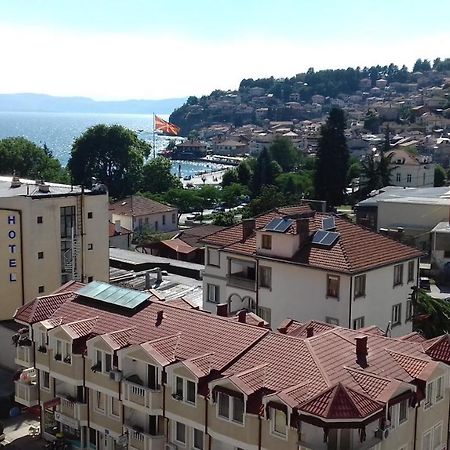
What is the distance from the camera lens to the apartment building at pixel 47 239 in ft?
128

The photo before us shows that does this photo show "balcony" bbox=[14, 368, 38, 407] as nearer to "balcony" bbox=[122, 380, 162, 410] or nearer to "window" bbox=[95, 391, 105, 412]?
"window" bbox=[95, 391, 105, 412]

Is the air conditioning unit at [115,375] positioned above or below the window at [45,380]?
above

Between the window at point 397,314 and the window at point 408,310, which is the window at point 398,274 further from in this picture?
the window at point 408,310

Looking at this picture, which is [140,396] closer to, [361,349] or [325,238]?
[361,349]

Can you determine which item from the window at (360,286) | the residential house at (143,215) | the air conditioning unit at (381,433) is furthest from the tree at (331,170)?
Result: the air conditioning unit at (381,433)

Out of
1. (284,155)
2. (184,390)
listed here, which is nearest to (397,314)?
(184,390)

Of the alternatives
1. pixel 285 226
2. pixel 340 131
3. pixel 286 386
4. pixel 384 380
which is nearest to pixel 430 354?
pixel 384 380

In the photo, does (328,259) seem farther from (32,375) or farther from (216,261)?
(32,375)

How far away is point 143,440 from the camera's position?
24.3 m

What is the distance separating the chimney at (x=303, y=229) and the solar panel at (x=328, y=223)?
0.90 meters

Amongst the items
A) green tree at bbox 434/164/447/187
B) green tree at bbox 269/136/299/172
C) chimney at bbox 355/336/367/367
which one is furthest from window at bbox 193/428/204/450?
green tree at bbox 269/136/299/172

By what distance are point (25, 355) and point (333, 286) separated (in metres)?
13.7

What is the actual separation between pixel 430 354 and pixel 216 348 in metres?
7.16

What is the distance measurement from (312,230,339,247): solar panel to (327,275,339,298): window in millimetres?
2010
